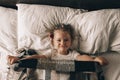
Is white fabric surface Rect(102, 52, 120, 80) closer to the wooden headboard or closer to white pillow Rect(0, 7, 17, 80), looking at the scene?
the wooden headboard

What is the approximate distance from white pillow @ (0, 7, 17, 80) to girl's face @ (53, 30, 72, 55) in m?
0.31

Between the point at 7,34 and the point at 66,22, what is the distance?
16.8 inches

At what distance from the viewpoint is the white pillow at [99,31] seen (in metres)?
1.65

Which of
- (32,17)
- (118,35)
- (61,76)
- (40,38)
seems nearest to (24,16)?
(32,17)

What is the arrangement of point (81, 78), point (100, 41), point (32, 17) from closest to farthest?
point (81, 78), point (100, 41), point (32, 17)

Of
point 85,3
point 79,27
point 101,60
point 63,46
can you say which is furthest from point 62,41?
point 85,3

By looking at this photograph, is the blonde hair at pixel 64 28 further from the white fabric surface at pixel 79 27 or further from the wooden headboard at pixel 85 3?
the wooden headboard at pixel 85 3

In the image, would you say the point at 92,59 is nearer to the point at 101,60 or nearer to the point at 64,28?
the point at 101,60

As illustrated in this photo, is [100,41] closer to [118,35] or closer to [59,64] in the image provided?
[118,35]

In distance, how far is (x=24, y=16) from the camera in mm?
1770

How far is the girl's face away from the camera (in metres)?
1.65

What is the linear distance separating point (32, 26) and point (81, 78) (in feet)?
1.61

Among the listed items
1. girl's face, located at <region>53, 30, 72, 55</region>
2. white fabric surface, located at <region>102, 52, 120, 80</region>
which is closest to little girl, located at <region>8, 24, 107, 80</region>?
girl's face, located at <region>53, 30, 72, 55</region>

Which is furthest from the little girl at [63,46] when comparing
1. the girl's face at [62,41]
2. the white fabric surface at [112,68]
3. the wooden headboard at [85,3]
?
the wooden headboard at [85,3]
